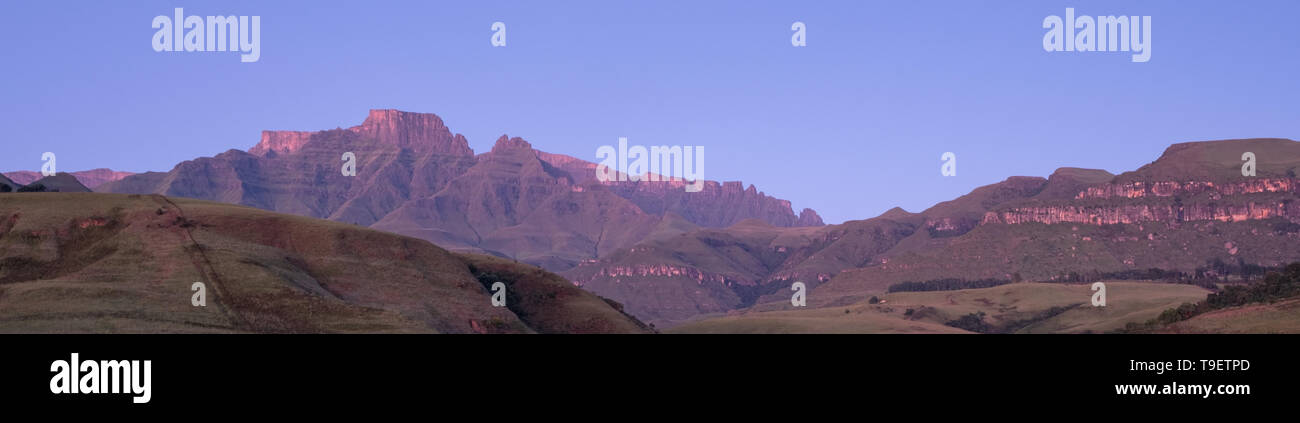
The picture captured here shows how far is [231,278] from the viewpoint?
147000 millimetres

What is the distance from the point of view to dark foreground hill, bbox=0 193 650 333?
133250 millimetres

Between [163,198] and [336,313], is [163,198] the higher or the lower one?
the higher one

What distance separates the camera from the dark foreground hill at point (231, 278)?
437ft
